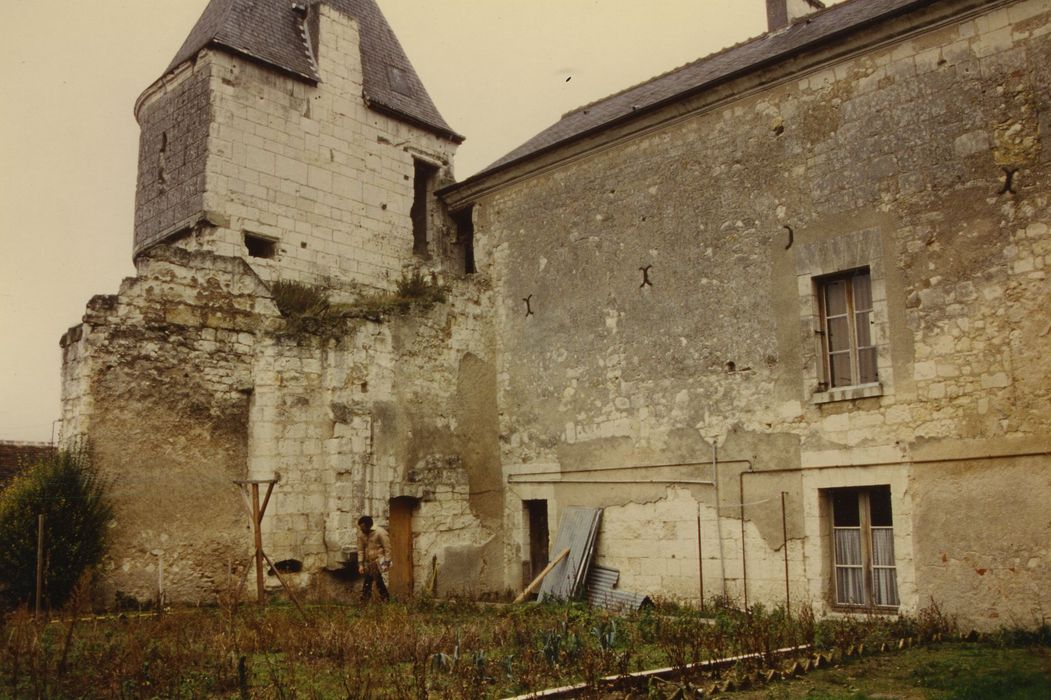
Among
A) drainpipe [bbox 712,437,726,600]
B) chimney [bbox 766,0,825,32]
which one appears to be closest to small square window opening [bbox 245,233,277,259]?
drainpipe [bbox 712,437,726,600]

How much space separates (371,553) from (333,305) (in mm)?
3961

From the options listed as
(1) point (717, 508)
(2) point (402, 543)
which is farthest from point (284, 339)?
(1) point (717, 508)

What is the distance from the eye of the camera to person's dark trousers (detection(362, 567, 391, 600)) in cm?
1262

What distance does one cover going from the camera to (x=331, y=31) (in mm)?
17234

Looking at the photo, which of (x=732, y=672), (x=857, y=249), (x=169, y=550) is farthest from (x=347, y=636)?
(x=857, y=249)

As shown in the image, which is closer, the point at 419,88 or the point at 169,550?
the point at 169,550

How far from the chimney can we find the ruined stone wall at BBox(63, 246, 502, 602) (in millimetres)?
6435

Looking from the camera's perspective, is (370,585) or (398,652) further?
(370,585)

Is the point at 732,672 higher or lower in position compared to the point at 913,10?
lower

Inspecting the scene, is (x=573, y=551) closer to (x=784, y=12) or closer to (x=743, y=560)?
(x=743, y=560)

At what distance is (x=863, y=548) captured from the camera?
10.8 metres

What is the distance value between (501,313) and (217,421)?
4.65 m

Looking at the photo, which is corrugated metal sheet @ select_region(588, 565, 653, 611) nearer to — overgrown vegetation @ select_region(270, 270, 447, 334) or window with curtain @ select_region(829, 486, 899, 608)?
window with curtain @ select_region(829, 486, 899, 608)

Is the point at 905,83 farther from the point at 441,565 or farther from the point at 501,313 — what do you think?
the point at 441,565
